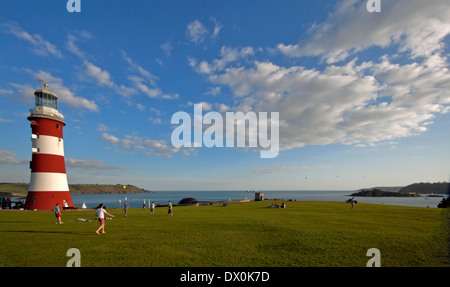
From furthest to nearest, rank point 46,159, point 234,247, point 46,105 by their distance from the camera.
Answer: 1. point 46,105
2. point 46,159
3. point 234,247

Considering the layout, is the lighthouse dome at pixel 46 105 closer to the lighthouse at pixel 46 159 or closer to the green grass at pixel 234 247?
the lighthouse at pixel 46 159

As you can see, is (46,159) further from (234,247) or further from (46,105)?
(234,247)

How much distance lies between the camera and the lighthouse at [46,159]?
102 ft

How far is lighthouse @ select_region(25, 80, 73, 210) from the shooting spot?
31.0 m

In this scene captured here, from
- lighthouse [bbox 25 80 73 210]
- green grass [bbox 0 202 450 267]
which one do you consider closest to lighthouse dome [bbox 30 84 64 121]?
lighthouse [bbox 25 80 73 210]

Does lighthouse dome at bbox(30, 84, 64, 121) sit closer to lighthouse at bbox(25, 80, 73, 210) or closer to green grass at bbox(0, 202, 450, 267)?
lighthouse at bbox(25, 80, 73, 210)

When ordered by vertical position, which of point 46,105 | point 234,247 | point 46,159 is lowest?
point 234,247

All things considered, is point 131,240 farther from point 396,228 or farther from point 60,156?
point 60,156

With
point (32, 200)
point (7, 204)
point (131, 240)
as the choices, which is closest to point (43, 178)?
point (32, 200)

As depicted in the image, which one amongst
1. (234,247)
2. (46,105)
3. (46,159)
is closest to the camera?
(234,247)

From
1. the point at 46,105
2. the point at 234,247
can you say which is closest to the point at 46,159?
the point at 46,105

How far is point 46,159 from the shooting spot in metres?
31.5

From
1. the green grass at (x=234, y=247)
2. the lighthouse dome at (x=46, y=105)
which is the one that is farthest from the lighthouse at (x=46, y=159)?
the green grass at (x=234, y=247)
